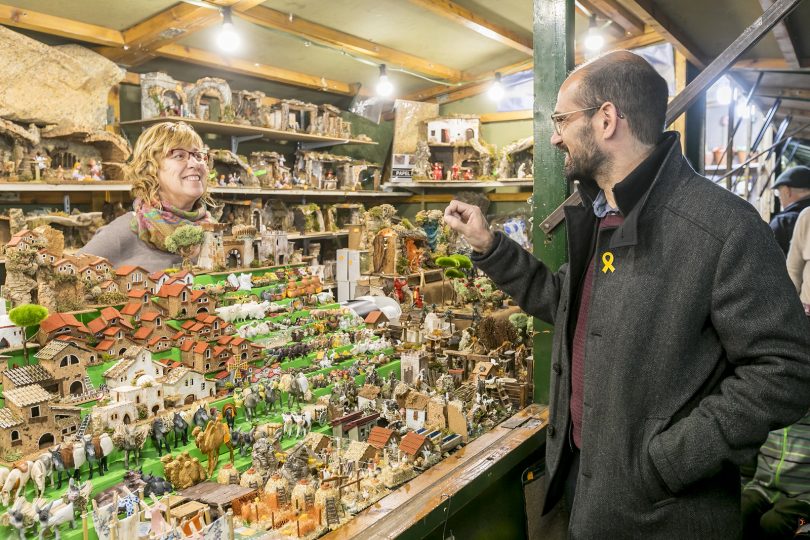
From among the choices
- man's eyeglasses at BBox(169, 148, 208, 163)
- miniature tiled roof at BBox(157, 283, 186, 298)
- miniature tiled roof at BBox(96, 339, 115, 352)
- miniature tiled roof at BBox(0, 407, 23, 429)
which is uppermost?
man's eyeglasses at BBox(169, 148, 208, 163)

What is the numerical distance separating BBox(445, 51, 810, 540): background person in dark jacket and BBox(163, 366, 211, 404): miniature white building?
1.34 meters

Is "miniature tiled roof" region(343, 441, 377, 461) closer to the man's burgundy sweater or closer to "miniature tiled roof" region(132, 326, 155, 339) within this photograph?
the man's burgundy sweater

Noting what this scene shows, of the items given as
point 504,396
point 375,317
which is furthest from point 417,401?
point 375,317

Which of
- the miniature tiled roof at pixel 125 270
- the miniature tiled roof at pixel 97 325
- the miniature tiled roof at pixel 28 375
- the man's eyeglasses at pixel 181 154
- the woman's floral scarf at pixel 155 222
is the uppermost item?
the man's eyeglasses at pixel 181 154

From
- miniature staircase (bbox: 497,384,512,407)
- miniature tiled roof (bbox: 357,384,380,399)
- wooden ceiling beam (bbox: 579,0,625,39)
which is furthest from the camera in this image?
wooden ceiling beam (bbox: 579,0,625,39)

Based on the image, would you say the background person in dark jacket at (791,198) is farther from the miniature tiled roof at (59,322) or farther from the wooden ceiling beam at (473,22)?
the miniature tiled roof at (59,322)

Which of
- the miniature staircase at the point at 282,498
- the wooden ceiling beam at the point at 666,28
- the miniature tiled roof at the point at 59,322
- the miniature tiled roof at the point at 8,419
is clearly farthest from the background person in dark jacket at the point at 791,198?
the miniature tiled roof at the point at 8,419

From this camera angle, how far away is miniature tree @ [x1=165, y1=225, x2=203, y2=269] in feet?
10.1

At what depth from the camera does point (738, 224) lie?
4.95 ft

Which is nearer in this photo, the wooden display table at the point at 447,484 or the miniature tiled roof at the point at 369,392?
the wooden display table at the point at 447,484

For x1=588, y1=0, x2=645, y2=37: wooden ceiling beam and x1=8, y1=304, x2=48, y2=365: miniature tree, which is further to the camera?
x1=588, y1=0, x2=645, y2=37: wooden ceiling beam

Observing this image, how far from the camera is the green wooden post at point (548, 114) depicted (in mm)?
2693

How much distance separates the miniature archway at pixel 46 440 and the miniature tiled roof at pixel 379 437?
1.00 m

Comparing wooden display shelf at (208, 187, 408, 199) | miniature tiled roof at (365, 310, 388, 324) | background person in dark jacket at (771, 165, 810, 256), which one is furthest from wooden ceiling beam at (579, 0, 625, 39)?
miniature tiled roof at (365, 310, 388, 324)
